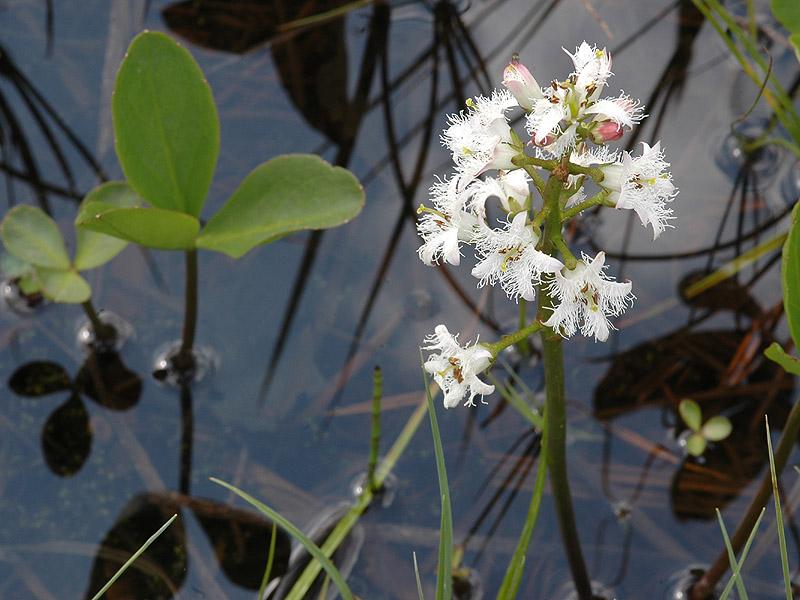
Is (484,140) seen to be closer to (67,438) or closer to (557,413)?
(557,413)

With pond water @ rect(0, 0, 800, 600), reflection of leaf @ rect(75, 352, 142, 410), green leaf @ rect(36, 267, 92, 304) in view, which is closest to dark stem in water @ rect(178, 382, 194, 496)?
pond water @ rect(0, 0, 800, 600)

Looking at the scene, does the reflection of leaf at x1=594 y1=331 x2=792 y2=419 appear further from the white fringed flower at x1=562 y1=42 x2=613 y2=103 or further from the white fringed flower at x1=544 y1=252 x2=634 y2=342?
the white fringed flower at x1=562 y1=42 x2=613 y2=103

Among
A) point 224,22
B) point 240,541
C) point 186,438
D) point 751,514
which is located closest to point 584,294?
point 751,514

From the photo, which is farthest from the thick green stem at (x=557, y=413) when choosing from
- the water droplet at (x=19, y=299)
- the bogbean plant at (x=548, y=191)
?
the water droplet at (x=19, y=299)

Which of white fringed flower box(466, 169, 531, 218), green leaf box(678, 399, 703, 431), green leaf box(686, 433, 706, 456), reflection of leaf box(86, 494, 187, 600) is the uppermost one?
white fringed flower box(466, 169, 531, 218)

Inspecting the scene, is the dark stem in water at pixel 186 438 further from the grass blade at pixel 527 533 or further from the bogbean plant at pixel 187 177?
the grass blade at pixel 527 533
